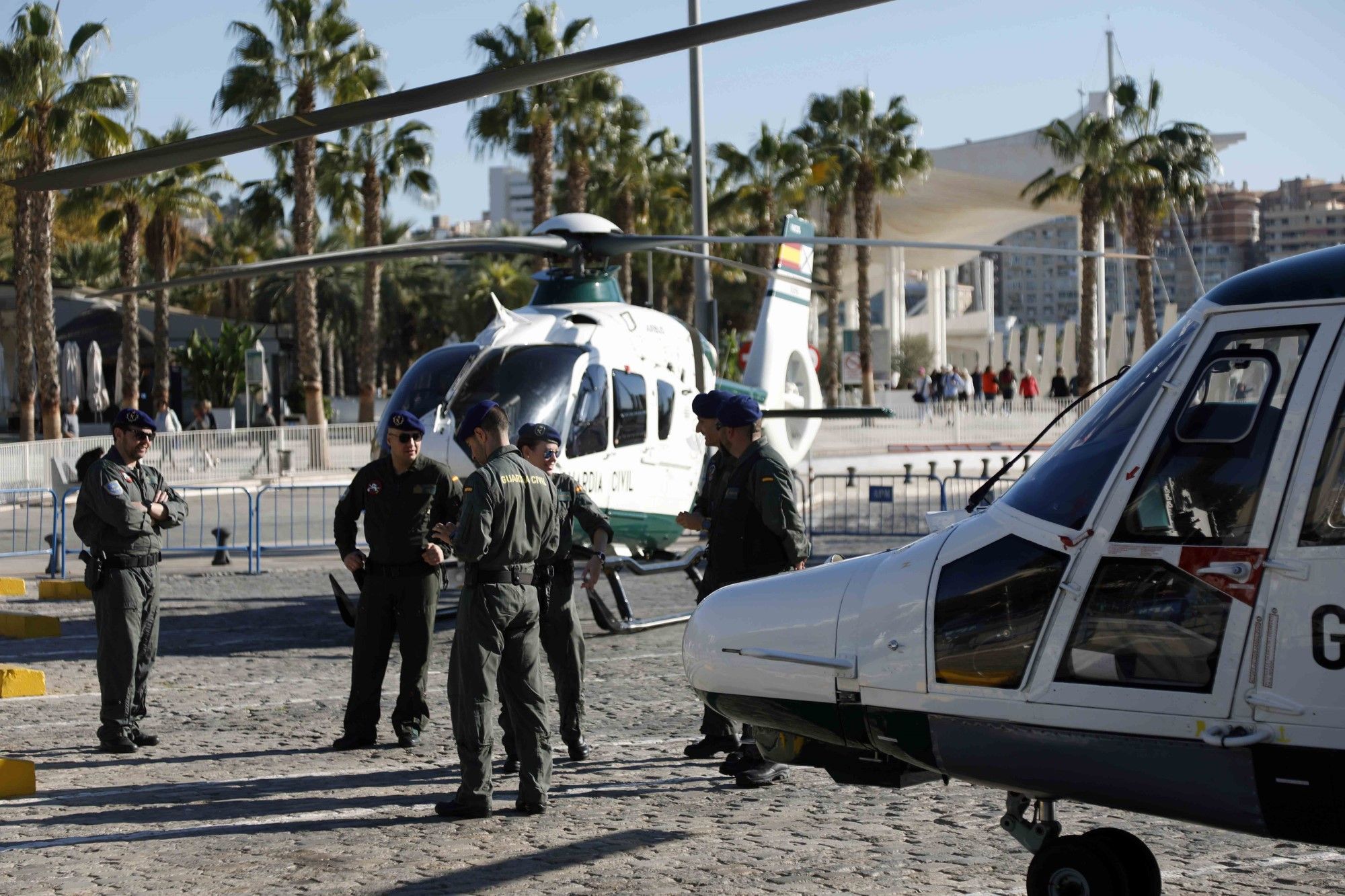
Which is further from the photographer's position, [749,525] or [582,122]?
[582,122]

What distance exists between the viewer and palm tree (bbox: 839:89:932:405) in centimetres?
4562

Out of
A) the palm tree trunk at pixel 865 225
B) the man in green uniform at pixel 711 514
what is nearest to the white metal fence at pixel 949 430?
the palm tree trunk at pixel 865 225

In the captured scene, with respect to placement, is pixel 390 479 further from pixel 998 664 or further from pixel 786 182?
pixel 786 182

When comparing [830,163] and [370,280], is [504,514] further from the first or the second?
[830,163]

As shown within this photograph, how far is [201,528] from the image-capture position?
1644 centimetres

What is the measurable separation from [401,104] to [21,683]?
611 cm

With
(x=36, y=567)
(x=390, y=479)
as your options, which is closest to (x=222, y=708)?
(x=390, y=479)

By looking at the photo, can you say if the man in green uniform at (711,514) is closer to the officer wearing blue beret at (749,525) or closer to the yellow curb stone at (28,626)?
the officer wearing blue beret at (749,525)

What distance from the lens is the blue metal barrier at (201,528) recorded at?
16.1 meters

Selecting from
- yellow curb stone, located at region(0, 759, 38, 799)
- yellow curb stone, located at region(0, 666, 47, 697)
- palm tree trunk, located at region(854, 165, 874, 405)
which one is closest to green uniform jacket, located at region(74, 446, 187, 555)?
yellow curb stone, located at region(0, 759, 38, 799)

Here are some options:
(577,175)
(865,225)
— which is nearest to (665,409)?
(577,175)

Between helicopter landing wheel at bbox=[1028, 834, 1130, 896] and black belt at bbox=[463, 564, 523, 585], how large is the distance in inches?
106

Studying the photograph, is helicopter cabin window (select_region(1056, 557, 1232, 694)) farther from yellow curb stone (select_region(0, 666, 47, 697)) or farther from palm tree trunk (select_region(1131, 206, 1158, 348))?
palm tree trunk (select_region(1131, 206, 1158, 348))

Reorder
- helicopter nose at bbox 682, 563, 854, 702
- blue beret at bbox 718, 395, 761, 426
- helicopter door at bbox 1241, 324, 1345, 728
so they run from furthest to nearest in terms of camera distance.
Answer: blue beret at bbox 718, 395, 761, 426 < helicopter nose at bbox 682, 563, 854, 702 < helicopter door at bbox 1241, 324, 1345, 728
